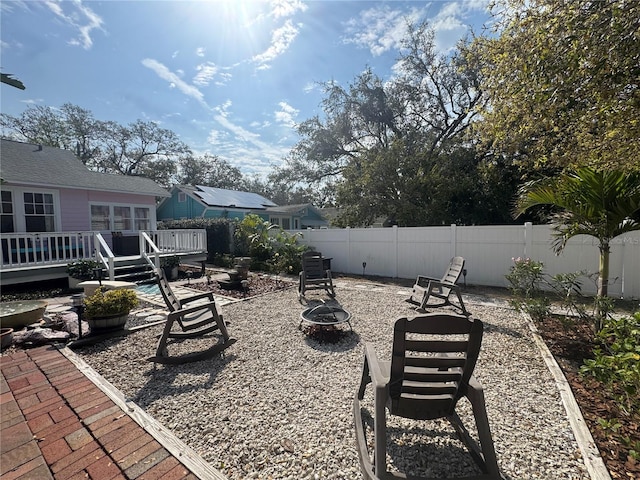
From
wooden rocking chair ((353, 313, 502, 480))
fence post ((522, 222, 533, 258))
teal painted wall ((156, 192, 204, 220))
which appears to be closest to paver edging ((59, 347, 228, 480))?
wooden rocking chair ((353, 313, 502, 480))

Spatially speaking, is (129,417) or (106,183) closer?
(129,417)

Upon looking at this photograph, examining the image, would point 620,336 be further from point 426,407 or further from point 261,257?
point 261,257

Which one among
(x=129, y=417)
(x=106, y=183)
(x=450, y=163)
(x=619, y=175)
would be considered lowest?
(x=129, y=417)

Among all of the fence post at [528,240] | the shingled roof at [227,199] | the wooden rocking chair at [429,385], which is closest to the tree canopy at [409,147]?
the fence post at [528,240]

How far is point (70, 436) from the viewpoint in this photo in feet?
6.74

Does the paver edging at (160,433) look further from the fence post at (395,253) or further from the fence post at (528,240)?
the fence post at (528,240)

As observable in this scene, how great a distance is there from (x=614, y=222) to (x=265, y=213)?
1742 cm

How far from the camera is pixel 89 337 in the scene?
12.8ft

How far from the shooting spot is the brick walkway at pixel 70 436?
1757 millimetres

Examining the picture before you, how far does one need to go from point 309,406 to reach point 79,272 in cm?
825

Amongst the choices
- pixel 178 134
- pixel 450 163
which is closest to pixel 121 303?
pixel 450 163

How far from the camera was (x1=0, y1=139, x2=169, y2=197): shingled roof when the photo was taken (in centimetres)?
834

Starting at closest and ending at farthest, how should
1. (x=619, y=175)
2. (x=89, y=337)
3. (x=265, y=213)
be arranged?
(x=619, y=175), (x=89, y=337), (x=265, y=213)

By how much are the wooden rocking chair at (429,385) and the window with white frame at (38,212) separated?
38.7 feet
